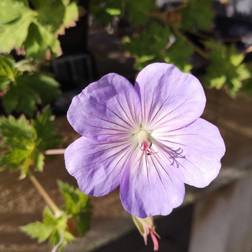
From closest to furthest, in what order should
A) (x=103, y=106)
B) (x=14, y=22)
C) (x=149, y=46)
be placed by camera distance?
(x=103, y=106) → (x=14, y=22) → (x=149, y=46)

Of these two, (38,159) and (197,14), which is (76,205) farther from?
(197,14)

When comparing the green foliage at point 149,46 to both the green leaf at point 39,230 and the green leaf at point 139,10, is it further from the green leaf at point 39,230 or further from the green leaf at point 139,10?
the green leaf at point 39,230

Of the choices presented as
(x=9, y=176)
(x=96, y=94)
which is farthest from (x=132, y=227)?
(x=96, y=94)

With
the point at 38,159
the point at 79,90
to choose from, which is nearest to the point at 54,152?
the point at 38,159

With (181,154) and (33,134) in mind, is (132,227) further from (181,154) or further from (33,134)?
(181,154)

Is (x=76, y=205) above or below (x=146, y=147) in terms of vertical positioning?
below

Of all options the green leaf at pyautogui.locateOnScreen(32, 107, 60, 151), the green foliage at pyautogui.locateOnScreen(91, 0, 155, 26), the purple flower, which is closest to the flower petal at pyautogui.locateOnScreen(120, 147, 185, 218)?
the purple flower

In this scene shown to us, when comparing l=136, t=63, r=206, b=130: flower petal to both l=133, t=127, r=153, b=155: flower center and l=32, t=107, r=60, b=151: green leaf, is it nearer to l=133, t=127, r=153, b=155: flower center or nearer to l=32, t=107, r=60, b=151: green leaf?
l=133, t=127, r=153, b=155: flower center
